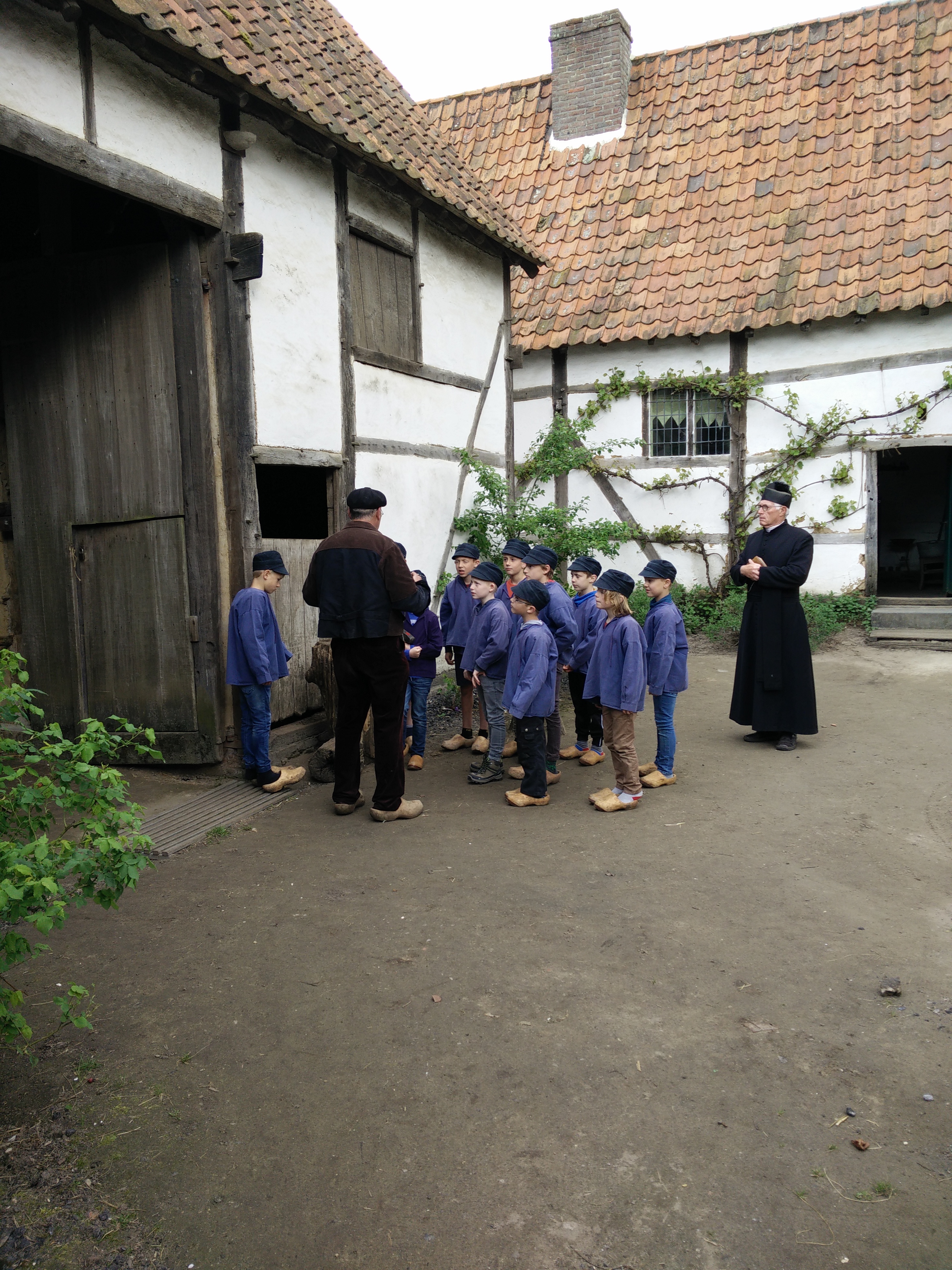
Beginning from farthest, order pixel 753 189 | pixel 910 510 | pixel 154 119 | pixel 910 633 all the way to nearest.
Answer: pixel 910 510 → pixel 753 189 → pixel 910 633 → pixel 154 119

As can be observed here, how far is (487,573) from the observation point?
21.0 ft

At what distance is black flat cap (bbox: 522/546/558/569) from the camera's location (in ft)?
20.9

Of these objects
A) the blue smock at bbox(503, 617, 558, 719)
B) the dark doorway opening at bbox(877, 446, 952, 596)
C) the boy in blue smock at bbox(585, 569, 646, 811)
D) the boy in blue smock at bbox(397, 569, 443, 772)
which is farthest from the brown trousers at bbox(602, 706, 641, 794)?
the dark doorway opening at bbox(877, 446, 952, 596)

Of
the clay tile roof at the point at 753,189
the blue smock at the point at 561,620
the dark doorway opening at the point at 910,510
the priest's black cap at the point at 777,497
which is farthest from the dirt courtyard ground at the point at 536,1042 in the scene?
the dark doorway opening at the point at 910,510

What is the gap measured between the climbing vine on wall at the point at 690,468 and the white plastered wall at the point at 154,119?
444 centimetres

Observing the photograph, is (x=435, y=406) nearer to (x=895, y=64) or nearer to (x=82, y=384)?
(x=82, y=384)

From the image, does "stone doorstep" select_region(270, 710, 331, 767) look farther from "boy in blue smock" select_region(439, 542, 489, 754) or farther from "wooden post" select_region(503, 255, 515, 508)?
"wooden post" select_region(503, 255, 515, 508)

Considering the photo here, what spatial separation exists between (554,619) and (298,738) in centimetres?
217

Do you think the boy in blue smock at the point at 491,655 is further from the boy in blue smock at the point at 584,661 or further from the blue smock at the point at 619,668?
the blue smock at the point at 619,668

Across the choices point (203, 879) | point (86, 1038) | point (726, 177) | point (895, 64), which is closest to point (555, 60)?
point (726, 177)

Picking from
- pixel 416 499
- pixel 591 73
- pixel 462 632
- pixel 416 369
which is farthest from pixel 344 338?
pixel 591 73

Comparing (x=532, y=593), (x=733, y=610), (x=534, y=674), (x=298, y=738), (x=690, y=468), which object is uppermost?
(x=690, y=468)

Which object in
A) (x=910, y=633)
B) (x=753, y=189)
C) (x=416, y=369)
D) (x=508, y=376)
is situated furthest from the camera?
(x=753, y=189)

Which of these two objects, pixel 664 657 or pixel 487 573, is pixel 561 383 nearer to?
pixel 487 573
